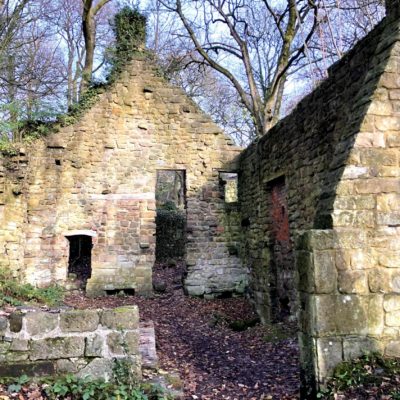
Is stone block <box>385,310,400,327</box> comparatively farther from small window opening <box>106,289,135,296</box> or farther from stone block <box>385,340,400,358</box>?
small window opening <box>106,289,135,296</box>

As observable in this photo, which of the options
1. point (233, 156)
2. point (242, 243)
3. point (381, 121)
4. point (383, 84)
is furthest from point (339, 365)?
point (233, 156)

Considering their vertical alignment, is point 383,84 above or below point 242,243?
above

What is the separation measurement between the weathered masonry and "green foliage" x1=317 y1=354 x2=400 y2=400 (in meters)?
7.25

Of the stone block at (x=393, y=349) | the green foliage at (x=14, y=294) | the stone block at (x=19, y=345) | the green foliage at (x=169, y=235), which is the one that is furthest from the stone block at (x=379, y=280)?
Result: the green foliage at (x=169, y=235)

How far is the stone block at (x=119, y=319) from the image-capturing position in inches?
159

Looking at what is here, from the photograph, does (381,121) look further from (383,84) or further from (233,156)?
(233,156)

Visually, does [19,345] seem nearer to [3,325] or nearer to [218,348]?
[3,325]

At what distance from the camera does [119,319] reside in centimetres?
406

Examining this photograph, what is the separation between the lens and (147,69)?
11547 mm

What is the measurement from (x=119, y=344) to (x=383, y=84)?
362 centimetres

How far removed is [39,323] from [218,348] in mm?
3591

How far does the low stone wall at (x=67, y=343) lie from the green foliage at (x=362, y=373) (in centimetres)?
182

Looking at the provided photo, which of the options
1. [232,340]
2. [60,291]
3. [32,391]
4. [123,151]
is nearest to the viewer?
[32,391]

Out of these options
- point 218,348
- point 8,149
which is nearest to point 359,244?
point 218,348
